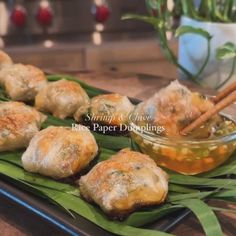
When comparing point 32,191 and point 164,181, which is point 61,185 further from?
point 164,181

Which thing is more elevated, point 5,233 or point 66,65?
point 5,233

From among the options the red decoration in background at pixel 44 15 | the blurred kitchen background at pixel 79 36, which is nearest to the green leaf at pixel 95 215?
the blurred kitchen background at pixel 79 36

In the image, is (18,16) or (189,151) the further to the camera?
(18,16)

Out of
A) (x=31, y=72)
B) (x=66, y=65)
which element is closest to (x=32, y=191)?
(x=31, y=72)

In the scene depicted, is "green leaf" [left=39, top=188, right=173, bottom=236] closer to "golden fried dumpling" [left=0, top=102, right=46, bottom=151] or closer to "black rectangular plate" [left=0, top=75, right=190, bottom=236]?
"black rectangular plate" [left=0, top=75, right=190, bottom=236]

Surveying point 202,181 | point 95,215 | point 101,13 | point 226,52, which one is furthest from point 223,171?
point 101,13

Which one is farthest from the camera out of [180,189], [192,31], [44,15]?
[44,15]

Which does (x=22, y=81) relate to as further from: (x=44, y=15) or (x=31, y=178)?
(x=44, y=15)
